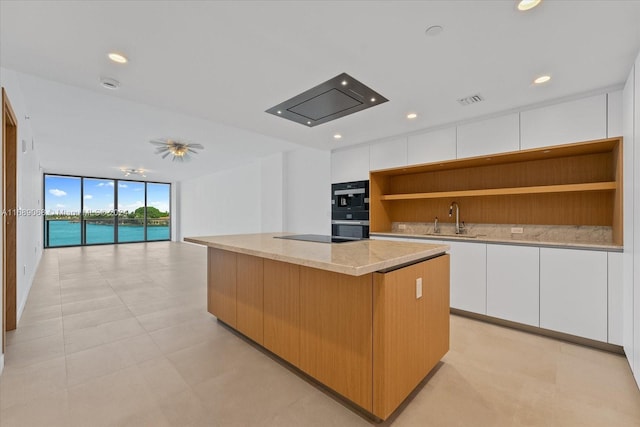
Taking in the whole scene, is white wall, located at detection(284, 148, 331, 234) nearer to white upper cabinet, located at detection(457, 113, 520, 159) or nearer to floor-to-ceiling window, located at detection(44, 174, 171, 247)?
white upper cabinet, located at detection(457, 113, 520, 159)

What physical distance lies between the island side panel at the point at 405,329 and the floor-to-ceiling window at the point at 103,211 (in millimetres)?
12375

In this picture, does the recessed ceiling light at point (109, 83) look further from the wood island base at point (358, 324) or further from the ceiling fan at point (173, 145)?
the ceiling fan at point (173, 145)

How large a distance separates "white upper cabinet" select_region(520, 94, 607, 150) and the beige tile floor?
76.7 inches

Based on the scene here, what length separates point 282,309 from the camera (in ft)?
7.07

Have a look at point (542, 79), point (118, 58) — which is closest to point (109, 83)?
point (118, 58)

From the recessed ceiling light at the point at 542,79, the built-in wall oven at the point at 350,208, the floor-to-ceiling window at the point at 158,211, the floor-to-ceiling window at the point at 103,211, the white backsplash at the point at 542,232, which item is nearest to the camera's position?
the recessed ceiling light at the point at 542,79

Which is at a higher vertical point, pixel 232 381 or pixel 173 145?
pixel 173 145

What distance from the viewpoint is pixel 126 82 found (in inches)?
97.5

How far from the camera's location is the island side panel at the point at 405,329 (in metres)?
1.52

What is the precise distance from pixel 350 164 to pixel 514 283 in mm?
2760

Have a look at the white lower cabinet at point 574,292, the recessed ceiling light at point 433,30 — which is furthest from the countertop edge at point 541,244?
the recessed ceiling light at point 433,30

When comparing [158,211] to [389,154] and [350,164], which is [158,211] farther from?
[389,154]

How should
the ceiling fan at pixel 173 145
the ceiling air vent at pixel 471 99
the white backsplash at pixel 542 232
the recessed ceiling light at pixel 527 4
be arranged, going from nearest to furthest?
1. the recessed ceiling light at pixel 527 4
2. the ceiling air vent at pixel 471 99
3. the white backsplash at pixel 542 232
4. the ceiling fan at pixel 173 145

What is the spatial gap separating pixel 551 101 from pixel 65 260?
33.2 feet
